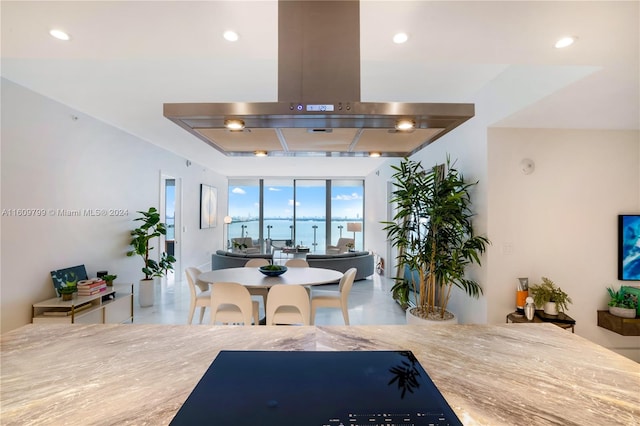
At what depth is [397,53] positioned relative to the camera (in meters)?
1.79

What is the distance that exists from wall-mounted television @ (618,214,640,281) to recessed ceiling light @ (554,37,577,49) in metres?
2.43

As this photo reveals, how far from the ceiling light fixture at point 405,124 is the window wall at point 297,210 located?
8.29 m

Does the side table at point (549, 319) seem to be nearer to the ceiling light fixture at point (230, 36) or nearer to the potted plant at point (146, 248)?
the ceiling light fixture at point (230, 36)

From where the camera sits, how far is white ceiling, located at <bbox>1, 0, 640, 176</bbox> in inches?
56.6

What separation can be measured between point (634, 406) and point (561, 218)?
2.74m

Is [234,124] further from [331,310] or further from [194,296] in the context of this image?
[331,310]

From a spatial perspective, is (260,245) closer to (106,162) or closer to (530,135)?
(106,162)

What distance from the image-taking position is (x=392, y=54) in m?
1.80

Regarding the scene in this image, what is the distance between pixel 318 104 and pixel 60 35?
1.65m

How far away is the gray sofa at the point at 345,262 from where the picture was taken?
5.59 m

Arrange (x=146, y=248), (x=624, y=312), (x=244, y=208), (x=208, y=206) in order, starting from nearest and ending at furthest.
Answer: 1. (x=624, y=312)
2. (x=146, y=248)
3. (x=208, y=206)
4. (x=244, y=208)

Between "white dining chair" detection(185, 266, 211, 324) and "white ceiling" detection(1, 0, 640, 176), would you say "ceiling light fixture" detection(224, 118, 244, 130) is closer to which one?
"white ceiling" detection(1, 0, 640, 176)

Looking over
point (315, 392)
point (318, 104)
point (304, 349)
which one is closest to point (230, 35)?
point (318, 104)

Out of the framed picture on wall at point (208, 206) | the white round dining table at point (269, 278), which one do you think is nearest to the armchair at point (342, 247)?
the framed picture on wall at point (208, 206)
